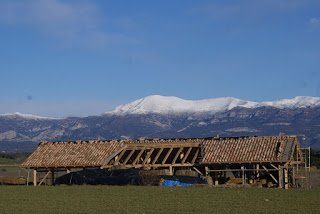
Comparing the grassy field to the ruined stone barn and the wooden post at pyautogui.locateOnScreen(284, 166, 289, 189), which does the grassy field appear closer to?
the wooden post at pyautogui.locateOnScreen(284, 166, 289, 189)

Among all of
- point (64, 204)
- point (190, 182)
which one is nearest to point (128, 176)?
point (190, 182)

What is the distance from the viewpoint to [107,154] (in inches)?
2045

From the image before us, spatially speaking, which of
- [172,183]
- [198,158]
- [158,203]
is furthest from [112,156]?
[158,203]

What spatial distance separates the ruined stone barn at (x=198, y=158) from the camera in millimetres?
46531

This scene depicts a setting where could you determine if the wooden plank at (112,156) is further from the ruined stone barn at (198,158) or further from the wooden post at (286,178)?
the wooden post at (286,178)

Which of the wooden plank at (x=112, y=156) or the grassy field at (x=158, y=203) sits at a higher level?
the wooden plank at (x=112, y=156)

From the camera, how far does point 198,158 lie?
4941 cm

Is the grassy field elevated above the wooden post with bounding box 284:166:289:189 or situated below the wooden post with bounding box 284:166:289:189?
below

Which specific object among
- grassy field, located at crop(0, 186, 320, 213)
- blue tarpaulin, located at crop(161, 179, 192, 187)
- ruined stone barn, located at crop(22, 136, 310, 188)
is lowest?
grassy field, located at crop(0, 186, 320, 213)

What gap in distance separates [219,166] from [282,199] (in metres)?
18.6

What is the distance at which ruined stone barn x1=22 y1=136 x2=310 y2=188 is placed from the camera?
46.5 meters

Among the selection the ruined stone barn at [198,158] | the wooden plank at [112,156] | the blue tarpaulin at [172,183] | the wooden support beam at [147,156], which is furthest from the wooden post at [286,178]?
the wooden plank at [112,156]

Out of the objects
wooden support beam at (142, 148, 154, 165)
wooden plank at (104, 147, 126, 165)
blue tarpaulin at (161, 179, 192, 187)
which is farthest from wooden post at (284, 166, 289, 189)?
wooden plank at (104, 147, 126, 165)

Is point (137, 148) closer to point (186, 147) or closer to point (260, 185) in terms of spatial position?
point (186, 147)
